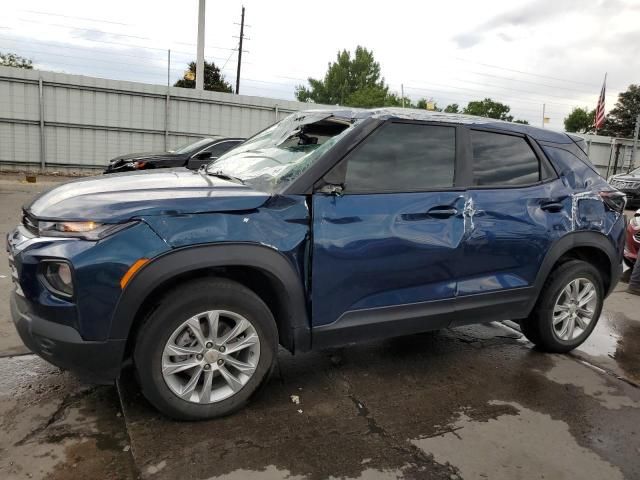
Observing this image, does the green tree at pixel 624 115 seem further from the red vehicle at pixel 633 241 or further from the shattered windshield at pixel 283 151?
the shattered windshield at pixel 283 151

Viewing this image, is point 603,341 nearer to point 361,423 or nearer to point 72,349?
point 361,423

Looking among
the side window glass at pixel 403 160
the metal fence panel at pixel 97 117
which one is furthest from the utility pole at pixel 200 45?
the side window glass at pixel 403 160

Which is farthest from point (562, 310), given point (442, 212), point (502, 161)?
point (442, 212)

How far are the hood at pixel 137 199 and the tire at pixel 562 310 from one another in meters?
2.43

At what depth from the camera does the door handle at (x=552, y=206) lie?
384 centimetres

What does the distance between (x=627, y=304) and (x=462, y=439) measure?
13.4ft

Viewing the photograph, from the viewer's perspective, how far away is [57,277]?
2.57 metres

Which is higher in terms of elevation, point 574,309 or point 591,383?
point 574,309

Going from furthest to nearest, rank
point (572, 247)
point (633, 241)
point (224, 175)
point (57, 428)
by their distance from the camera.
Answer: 1. point (633, 241)
2. point (572, 247)
3. point (224, 175)
4. point (57, 428)

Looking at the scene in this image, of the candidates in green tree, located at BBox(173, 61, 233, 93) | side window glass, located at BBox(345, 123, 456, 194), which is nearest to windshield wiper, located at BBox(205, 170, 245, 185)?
side window glass, located at BBox(345, 123, 456, 194)

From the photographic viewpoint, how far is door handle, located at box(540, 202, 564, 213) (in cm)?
384

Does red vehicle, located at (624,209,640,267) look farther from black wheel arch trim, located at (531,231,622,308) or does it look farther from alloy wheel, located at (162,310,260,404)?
alloy wheel, located at (162,310,260,404)

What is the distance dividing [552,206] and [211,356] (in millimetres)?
2653

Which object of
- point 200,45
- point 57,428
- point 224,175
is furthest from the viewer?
point 200,45
